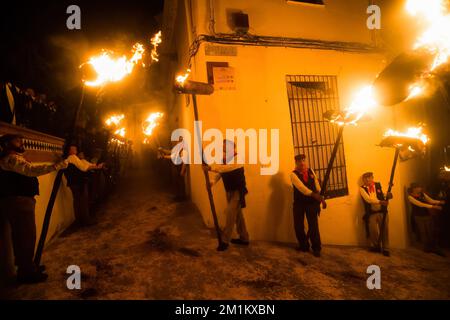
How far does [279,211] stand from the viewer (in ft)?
22.0

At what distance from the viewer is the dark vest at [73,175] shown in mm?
6410

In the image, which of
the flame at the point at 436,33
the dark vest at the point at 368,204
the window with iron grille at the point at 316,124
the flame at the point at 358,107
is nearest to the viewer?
the flame at the point at 436,33

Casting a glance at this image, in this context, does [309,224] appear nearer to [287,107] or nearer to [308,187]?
[308,187]

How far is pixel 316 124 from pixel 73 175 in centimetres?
689

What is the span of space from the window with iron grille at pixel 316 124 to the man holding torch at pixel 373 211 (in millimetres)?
582

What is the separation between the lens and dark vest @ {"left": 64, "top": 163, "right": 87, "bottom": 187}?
641 cm

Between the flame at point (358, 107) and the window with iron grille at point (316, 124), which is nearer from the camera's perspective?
the flame at point (358, 107)

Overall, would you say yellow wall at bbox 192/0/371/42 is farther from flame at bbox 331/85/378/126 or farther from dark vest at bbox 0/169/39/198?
dark vest at bbox 0/169/39/198

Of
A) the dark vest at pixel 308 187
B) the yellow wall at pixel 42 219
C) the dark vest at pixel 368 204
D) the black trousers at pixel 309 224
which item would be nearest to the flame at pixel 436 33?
the dark vest at pixel 308 187

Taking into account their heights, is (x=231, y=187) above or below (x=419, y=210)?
above

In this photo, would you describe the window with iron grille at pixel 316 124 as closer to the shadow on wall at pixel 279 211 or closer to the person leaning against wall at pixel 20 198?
the shadow on wall at pixel 279 211

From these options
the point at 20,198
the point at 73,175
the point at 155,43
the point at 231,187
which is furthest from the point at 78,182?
the point at 155,43

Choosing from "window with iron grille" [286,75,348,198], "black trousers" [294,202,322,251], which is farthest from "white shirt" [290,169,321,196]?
"window with iron grille" [286,75,348,198]

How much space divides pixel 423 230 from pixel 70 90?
12.5 metres
